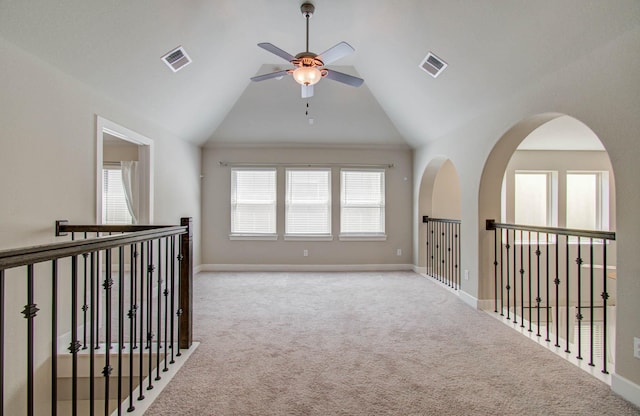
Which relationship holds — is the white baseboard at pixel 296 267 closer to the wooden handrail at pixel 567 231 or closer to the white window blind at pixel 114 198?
the white window blind at pixel 114 198

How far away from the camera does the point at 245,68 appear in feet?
16.0

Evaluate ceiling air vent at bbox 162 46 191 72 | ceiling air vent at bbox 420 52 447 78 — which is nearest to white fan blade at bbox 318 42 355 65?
ceiling air vent at bbox 420 52 447 78

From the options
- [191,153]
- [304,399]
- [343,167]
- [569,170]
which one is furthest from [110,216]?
[569,170]

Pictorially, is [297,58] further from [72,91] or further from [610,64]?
[610,64]

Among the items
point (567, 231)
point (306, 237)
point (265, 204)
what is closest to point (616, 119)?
point (567, 231)

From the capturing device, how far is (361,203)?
654cm

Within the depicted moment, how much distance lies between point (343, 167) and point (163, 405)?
16.8 ft

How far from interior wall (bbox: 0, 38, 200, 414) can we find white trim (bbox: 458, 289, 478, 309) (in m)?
4.40

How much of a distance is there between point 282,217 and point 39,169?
164 inches

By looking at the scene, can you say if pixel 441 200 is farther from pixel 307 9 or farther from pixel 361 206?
pixel 307 9

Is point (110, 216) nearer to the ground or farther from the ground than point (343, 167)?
nearer to the ground

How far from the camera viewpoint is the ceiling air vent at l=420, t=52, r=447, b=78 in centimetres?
368

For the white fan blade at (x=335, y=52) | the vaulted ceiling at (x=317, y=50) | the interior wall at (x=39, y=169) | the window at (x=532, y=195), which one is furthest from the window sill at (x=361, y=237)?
the interior wall at (x=39, y=169)

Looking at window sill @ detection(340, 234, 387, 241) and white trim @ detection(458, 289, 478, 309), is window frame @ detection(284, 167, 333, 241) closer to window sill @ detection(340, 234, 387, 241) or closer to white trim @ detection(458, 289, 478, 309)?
window sill @ detection(340, 234, 387, 241)
